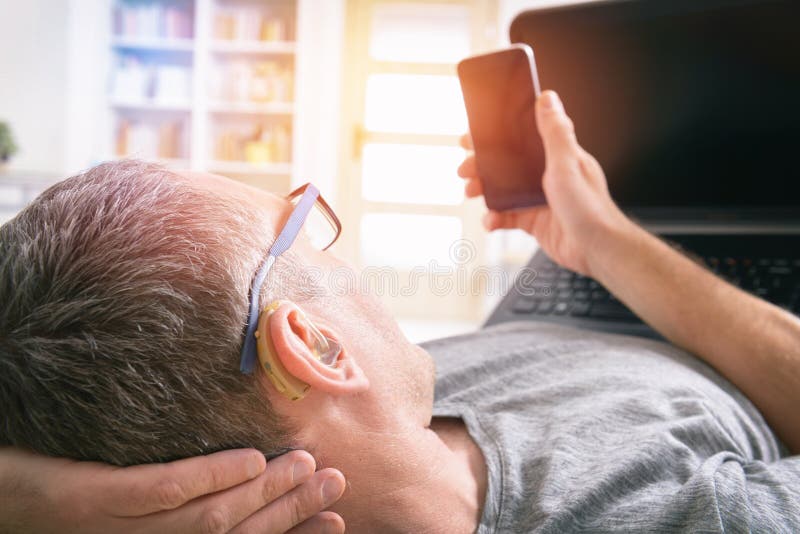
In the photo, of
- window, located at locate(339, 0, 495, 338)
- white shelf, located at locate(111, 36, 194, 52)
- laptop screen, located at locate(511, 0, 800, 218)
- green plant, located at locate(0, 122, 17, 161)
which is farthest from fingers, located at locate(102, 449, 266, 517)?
white shelf, located at locate(111, 36, 194, 52)

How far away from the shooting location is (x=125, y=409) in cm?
48

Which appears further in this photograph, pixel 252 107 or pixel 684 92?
pixel 252 107

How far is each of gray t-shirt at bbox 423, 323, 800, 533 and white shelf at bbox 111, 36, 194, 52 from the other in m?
3.60

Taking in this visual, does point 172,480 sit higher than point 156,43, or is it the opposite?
point 156,43

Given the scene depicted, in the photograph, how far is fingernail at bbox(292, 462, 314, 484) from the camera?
486 millimetres

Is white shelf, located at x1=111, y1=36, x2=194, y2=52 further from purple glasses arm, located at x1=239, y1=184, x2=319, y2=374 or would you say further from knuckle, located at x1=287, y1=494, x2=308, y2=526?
knuckle, located at x1=287, y1=494, x2=308, y2=526

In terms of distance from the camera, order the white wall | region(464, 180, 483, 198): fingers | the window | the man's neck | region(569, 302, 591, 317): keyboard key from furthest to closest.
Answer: the window, the white wall, region(464, 180, 483, 198): fingers, region(569, 302, 591, 317): keyboard key, the man's neck

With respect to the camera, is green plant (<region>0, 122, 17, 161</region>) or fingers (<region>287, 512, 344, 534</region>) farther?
green plant (<region>0, 122, 17, 161</region>)

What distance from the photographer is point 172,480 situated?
45 cm

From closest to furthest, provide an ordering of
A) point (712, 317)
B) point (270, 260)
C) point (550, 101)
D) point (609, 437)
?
1. point (270, 260)
2. point (609, 437)
3. point (712, 317)
4. point (550, 101)

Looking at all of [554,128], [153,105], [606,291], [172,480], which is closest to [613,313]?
[606,291]

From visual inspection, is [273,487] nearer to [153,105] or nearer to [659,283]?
[659,283]

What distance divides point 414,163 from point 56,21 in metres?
2.49

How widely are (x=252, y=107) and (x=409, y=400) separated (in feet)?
Answer: 11.8
